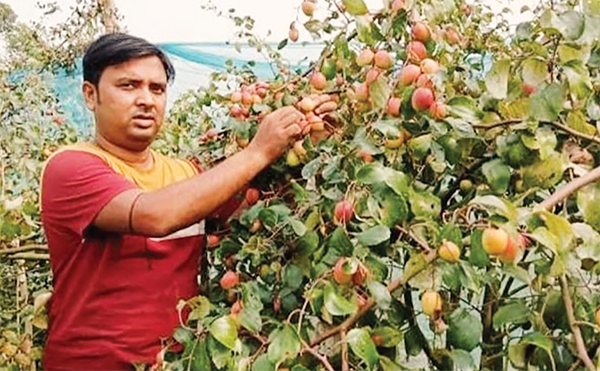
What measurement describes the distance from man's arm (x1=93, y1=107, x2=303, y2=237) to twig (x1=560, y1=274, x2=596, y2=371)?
0.40 m

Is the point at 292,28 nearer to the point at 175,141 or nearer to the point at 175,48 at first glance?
the point at 175,141

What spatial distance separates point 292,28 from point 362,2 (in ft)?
0.98

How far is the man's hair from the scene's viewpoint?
144 centimetres

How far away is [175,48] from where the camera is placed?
4.73 metres

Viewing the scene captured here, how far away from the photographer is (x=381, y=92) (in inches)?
40.9

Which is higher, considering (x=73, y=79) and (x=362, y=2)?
(x=362, y=2)

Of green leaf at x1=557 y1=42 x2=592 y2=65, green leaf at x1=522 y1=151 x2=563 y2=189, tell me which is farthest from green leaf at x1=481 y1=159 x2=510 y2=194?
green leaf at x1=557 y1=42 x2=592 y2=65

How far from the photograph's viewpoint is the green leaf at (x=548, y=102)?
3.00 ft

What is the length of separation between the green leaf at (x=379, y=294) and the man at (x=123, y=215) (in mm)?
319

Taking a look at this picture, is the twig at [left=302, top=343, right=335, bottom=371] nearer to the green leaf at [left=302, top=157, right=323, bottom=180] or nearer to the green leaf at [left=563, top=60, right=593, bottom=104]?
the green leaf at [left=302, top=157, right=323, bottom=180]

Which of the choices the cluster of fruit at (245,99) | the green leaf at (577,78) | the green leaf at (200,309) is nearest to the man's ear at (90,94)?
the cluster of fruit at (245,99)

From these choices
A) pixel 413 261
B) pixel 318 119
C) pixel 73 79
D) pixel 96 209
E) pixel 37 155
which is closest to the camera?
pixel 413 261

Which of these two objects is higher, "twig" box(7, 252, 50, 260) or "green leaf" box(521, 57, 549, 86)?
"green leaf" box(521, 57, 549, 86)

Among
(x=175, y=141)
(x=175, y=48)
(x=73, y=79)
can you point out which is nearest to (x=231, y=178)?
(x=175, y=141)
